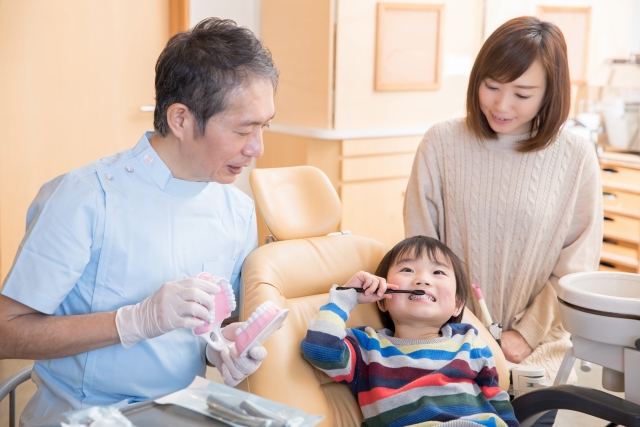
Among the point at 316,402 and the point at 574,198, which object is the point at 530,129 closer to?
the point at 574,198

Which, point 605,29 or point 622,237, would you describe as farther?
point 605,29

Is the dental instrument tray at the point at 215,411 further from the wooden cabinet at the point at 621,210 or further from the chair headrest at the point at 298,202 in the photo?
the wooden cabinet at the point at 621,210

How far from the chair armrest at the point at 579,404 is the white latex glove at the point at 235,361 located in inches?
25.4

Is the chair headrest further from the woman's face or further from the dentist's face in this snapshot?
the woman's face

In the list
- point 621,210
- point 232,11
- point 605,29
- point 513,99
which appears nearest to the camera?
point 513,99

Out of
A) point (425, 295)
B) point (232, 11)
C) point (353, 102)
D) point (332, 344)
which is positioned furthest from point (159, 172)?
point (232, 11)

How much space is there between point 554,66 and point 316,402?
1.05 metres

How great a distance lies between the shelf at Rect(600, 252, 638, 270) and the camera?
145 inches

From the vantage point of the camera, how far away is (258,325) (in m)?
1.21

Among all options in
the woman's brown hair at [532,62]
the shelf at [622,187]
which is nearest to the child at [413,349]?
the woman's brown hair at [532,62]

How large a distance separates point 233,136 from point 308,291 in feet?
1.65

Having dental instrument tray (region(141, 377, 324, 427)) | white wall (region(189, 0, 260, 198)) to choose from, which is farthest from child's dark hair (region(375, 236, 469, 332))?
white wall (region(189, 0, 260, 198))

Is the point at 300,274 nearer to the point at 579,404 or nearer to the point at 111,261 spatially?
the point at 111,261

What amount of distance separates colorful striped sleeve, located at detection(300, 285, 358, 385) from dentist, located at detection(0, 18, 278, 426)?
170 mm
